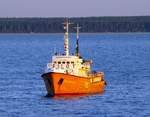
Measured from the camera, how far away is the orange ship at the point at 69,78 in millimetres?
78750

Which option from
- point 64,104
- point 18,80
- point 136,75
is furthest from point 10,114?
point 136,75

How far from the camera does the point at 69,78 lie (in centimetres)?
7881

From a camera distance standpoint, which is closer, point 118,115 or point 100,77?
point 118,115

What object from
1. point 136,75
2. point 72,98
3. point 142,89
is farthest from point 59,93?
point 136,75

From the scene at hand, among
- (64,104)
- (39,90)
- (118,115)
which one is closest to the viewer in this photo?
(118,115)

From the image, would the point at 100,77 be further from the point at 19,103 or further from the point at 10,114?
the point at 10,114

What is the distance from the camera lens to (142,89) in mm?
85875

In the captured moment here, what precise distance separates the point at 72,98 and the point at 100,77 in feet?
18.1

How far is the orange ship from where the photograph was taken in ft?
258

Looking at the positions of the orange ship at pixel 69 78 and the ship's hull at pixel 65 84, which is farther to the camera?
the orange ship at pixel 69 78

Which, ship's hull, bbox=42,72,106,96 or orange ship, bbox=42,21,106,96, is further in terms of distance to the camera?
orange ship, bbox=42,21,106,96

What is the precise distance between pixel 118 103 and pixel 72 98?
4.07 m

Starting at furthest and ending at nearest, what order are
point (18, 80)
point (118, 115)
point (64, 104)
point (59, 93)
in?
point (18, 80), point (59, 93), point (64, 104), point (118, 115)

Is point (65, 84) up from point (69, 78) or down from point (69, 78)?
down
